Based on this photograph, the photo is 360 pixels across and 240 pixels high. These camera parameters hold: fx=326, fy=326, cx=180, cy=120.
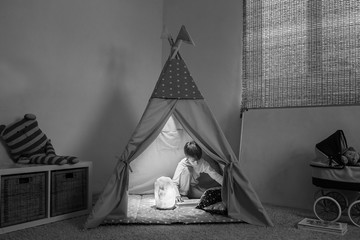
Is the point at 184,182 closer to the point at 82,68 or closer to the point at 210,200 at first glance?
the point at 210,200

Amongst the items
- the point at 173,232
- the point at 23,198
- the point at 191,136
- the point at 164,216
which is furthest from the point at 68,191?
the point at 191,136

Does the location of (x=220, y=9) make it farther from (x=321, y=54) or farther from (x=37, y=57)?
(x=37, y=57)

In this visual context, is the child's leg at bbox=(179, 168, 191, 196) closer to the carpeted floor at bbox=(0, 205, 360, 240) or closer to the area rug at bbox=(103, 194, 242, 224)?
the area rug at bbox=(103, 194, 242, 224)

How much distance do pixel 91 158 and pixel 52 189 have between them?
0.77m

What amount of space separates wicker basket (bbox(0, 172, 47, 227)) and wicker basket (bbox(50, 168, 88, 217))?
0.07 meters

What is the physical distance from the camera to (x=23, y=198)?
224cm

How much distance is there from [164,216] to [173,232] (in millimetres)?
329

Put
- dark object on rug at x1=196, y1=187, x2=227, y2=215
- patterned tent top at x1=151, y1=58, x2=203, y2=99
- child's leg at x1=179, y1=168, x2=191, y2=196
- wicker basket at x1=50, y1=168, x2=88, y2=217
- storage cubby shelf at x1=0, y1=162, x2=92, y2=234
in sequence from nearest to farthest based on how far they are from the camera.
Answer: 1. storage cubby shelf at x1=0, y1=162, x2=92, y2=234
2. wicker basket at x1=50, y1=168, x2=88, y2=217
3. patterned tent top at x1=151, y1=58, x2=203, y2=99
4. dark object on rug at x1=196, y1=187, x2=227, y2=215
5. child's leg at x1=179, y1=168, x2=191, y2=196

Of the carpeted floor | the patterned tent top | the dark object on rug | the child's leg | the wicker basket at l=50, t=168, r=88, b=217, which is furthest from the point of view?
the child's leg

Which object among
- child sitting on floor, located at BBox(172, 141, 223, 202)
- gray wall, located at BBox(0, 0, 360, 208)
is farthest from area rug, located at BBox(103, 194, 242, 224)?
gray wall, located at BBox(0, 0, 360, 208)

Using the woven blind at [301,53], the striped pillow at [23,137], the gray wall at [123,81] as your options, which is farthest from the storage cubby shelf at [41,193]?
the woven blind at [301,53]

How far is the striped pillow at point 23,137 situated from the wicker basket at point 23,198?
11.7 inches

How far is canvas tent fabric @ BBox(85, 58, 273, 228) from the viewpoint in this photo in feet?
7.53

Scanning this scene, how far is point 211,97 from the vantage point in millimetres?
3543
